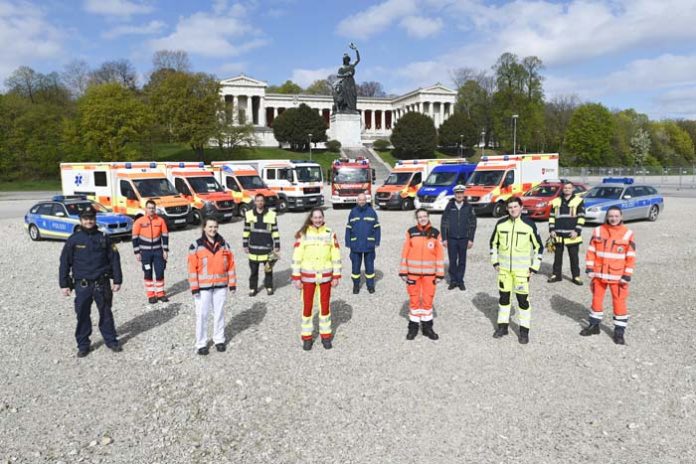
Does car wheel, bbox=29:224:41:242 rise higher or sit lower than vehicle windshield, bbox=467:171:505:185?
lower

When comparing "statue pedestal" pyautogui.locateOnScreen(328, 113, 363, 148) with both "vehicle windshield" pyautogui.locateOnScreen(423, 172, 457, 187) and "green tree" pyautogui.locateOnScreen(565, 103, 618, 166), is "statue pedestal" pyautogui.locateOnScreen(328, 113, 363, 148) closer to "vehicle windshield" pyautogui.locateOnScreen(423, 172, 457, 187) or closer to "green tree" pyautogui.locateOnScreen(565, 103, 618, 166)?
"green tree" pyautogui.locateOnScreen(565, 103, 618, 166)

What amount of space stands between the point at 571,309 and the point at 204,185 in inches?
625

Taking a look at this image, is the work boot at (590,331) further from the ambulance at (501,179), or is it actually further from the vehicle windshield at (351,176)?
the vehicle windshield at (351,176)

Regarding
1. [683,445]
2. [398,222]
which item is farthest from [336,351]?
[398,222]

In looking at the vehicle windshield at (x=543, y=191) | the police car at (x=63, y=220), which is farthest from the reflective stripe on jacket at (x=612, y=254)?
the police car at (x=63, y=220)

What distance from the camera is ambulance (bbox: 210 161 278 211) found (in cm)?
2275

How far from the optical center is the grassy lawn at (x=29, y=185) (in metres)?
48.0

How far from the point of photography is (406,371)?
225 inches

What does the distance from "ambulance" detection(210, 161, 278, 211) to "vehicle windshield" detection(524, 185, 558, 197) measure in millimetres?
11360

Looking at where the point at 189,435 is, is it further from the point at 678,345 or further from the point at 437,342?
the point at 678,345

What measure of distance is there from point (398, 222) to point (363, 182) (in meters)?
5.71

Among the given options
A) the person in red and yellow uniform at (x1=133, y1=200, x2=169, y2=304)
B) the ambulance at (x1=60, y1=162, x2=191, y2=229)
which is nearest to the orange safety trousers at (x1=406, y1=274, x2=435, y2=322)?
the person in red and yellow uniform at (x1=133, y1=200, x2=169, y2=304)

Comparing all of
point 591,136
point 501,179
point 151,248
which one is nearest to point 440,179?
point 501,179

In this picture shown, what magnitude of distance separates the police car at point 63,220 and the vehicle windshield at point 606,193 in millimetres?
16275
